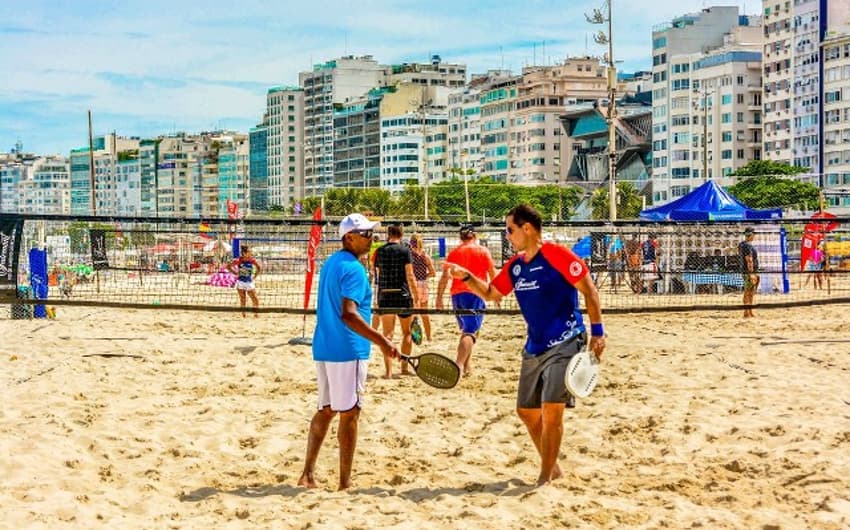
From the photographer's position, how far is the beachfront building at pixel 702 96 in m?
107

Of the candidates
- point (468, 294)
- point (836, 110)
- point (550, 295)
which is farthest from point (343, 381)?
point (836, 110)

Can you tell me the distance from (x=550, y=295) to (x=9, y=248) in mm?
11233

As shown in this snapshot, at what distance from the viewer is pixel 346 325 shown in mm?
7633

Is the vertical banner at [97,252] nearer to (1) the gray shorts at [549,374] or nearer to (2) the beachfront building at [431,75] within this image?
(1) the gray shorts at [549,374]

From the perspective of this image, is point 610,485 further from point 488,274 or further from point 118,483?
point 488,274

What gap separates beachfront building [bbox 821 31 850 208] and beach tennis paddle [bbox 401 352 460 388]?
296ft

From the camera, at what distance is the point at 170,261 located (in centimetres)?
2695

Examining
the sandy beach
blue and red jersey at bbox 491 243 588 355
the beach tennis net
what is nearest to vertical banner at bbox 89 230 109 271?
the beach tennis net

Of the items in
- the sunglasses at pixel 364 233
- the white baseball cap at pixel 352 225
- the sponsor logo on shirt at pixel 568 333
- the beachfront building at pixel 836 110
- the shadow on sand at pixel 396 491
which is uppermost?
the beachfront building at pixel 836 110

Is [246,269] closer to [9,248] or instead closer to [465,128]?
[9,248]

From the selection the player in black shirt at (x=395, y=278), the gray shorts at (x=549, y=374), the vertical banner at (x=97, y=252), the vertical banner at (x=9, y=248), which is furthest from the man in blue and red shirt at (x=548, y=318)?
the vertical banner at (x=97, y=252)

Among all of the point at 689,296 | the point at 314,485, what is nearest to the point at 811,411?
the point at 314,485

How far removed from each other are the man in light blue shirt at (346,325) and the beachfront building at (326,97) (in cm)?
17408

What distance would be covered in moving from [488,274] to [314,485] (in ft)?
18.0
